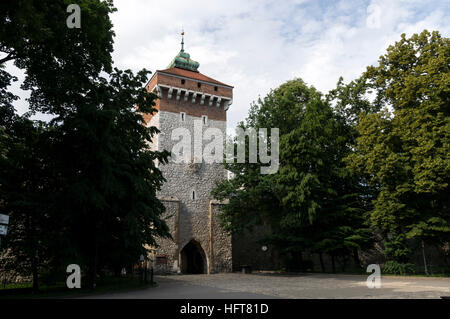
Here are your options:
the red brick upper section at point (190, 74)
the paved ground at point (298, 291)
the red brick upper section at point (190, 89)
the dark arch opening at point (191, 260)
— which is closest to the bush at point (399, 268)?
the paved ground at point (298, 291)

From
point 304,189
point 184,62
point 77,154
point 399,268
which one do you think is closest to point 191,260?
point 304,189

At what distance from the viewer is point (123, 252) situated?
42.8ft

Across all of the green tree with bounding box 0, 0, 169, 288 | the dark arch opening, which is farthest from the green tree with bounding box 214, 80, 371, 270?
the green tree with bounding box 0, 0, 169, 288

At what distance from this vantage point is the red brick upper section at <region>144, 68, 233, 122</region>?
84.8 feet

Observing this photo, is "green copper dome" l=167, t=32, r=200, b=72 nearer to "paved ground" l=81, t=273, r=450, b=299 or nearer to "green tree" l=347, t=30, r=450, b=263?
"green tree" l=347, t=30, r=450, b=263

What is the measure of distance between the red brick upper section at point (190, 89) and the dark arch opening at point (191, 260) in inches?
366

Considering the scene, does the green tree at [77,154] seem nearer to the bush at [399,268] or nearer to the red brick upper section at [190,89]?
the bush at [399,268]

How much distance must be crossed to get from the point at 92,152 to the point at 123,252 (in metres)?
3.78

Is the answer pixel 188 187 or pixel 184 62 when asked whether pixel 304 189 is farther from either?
pixel 184 62

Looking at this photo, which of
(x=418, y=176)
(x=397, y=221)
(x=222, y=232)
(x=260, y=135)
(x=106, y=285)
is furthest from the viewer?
(x=222, y=232)

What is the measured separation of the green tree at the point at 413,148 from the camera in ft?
56.6

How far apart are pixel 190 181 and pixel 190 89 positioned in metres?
6.50

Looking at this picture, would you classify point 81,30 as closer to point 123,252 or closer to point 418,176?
point 123,252
